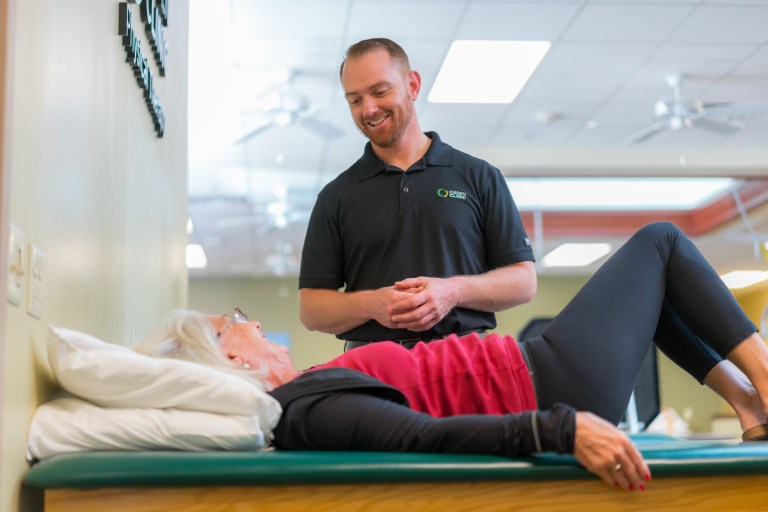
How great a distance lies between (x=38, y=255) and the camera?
4.75 ft

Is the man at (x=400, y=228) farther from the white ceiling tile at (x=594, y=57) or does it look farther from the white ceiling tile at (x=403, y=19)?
the white ceiling tile at (x=594, y=57)

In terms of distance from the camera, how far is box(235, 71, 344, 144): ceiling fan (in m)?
5.69

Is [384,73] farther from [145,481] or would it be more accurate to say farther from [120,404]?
[145,481]

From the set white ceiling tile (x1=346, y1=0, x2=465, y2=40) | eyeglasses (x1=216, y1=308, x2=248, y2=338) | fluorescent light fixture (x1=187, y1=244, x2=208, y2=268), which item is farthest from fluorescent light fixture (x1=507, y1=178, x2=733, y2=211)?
eyeglasses (x1=216, y1=308, x2=248, y2=338)

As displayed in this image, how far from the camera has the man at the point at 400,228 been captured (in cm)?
225

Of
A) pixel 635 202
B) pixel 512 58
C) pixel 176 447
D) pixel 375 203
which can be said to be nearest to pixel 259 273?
pixel 635 202

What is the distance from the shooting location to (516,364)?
1797 millimetres

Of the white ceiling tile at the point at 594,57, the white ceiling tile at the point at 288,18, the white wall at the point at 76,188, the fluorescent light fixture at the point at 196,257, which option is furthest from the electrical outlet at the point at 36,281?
the fluorescent light fixture at the point at 196,257

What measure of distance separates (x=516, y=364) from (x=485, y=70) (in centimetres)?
409

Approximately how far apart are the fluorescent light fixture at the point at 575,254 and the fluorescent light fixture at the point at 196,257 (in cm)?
420

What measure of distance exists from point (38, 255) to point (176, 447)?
395 millimetres

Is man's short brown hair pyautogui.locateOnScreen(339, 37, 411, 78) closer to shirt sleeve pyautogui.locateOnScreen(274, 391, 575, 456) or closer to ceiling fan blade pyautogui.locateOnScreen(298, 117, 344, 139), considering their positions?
shirt sleeve pyautogui.locateOnScreen(274, 391, 575, 456)

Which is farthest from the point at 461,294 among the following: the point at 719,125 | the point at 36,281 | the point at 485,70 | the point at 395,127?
the point at 719,125

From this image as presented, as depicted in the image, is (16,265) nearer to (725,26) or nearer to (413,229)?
(413,229)
